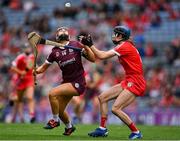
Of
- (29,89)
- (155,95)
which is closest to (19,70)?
(29,89)

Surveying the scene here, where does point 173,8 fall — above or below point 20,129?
above

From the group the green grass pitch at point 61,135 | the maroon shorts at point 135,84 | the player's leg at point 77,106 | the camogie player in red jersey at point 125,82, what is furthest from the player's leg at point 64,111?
the player's leg at point 77,106

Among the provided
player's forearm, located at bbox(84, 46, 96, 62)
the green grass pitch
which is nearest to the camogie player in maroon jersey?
player's forearm, located at bbox(84, 46, 96, 62)

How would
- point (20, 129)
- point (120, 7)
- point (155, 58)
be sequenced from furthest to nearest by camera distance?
point (120, 7), point (155, 58), point (20, 129)

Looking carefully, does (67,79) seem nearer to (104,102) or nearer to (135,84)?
(104,102)

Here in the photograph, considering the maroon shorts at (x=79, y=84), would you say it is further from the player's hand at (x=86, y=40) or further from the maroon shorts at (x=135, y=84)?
the player's hand at (x=86, y=40)

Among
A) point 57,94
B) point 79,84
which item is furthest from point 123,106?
point 57,94

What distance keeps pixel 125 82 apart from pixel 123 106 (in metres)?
0.59

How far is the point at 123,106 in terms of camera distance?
56.7 feet

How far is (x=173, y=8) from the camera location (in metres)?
33.2

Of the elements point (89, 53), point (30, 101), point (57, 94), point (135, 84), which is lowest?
point (30, 101)

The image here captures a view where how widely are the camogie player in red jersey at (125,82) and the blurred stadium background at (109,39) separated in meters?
10.0

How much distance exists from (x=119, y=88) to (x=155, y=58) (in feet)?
45.2

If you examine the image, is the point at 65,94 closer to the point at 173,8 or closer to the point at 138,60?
the point at 138,60
